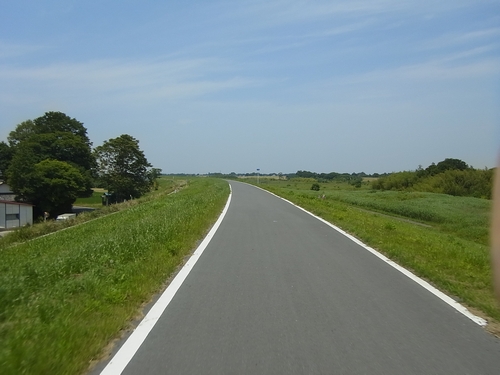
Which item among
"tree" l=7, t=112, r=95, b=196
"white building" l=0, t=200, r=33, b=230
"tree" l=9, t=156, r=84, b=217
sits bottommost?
"white building" l=0, t=200, r=33, b=230

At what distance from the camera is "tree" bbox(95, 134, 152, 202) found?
201 ft

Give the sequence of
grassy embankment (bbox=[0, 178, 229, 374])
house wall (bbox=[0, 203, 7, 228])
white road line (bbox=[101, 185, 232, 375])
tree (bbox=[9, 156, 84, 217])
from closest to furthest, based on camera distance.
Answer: grassy embankment (bbox=[0, 178, 229, 374]) → white road line (bbox=[101, 185, 232, 375]) → house wall (bbox=[0, 203, 7, 228]) → tree (bbox=[9, 156, 84, 217])

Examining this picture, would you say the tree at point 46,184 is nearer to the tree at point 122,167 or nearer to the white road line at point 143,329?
the tree at point 122,167

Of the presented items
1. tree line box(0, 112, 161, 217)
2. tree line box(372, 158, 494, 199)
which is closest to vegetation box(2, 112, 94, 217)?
tree line box(0, 112, 161, 217)

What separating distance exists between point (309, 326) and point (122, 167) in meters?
58.8

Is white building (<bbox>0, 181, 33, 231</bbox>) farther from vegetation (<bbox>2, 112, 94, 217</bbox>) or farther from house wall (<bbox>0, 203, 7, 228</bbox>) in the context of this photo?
vegetation (<bbox>2, 112, 94, 217</bbox>)

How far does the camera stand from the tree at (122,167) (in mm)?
61312

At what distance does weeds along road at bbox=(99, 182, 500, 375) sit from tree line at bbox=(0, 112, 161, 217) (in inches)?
1806

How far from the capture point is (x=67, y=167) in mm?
54094

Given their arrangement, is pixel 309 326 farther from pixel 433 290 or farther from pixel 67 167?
pixel 67 167

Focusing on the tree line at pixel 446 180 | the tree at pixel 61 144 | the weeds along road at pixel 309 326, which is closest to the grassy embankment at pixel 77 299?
the weeds along road at pixel 309 326

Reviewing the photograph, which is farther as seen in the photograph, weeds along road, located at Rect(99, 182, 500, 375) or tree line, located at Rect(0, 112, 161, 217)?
tree line, located at Rect(0, 112, 161, 217)

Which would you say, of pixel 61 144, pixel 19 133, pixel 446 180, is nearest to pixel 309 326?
pixel 61 144

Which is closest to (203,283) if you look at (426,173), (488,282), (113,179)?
(488,282)
